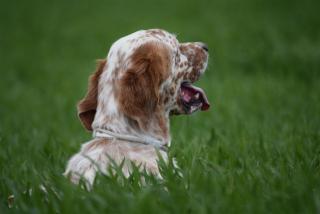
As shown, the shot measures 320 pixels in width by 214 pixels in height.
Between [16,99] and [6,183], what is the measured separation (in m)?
7.03

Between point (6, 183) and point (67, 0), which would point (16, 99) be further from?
point (67, 0)

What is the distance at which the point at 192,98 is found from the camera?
548 cm

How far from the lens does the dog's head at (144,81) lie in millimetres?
4824

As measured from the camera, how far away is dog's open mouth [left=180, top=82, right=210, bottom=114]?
213 inches

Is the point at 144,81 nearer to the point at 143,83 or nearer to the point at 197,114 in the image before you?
the point at 143,83

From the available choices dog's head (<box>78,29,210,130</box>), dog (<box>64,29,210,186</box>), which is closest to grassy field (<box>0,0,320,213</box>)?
dog (<box>64,29,210,186</box>)

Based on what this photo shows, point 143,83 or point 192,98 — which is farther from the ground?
point 143,83

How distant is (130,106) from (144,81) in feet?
0.74

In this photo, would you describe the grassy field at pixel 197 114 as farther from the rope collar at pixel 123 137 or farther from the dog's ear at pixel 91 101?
the dog's ear at pixel 91 101

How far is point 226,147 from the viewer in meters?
6.38

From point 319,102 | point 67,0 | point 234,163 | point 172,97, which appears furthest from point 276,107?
point 67,0

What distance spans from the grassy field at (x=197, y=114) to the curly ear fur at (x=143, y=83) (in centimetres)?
54

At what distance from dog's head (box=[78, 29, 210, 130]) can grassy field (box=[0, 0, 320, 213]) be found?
51 centimetres

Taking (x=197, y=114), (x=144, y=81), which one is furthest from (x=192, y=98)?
(x=197, y=114)
